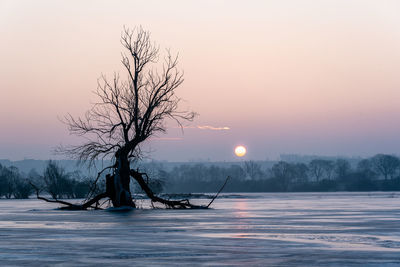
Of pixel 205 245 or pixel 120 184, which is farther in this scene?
pixel 120 184

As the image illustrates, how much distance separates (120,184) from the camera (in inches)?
1747

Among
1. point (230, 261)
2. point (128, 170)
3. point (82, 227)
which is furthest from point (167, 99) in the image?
point (230, 261)

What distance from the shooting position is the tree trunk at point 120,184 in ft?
→ 145

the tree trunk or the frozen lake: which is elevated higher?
the tree trunk

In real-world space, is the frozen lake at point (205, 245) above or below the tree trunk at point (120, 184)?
below

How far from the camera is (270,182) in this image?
185000 millimetres

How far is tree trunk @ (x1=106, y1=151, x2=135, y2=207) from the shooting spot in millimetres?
44219

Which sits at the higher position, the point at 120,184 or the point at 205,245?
the point at 120,184

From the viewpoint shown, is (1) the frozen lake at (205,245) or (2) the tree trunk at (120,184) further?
(2) the tree trunk at (120,184)

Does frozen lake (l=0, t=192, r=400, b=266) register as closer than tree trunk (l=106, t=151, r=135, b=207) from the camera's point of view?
Yes

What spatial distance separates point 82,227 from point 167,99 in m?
20.2

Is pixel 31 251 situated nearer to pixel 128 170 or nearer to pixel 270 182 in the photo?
pixel 128 170

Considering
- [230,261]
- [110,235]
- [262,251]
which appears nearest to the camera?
[230,261]

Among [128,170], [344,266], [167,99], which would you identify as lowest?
[344,266]
